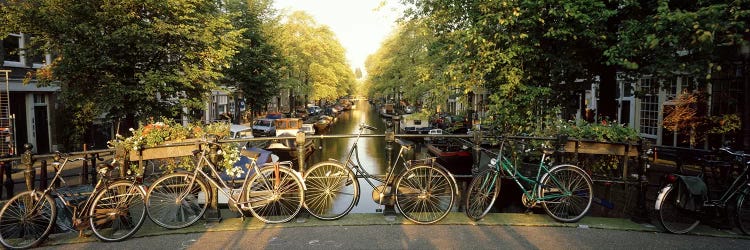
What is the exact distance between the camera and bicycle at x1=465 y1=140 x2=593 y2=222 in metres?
5.48

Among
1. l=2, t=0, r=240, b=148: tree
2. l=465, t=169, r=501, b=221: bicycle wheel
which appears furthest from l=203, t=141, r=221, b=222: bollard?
l=2, t=0, r=240, b=148: tree

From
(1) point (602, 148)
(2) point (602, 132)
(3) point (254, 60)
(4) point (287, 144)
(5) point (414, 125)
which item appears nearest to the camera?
(1) point (602, 148)

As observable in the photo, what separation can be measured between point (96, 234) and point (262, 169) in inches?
71.7

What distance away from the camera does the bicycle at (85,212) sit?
4.75 metres

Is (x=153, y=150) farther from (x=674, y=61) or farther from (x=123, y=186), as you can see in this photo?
(x=674, y=61)

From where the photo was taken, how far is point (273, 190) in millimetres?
5426

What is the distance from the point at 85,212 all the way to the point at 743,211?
717 cm

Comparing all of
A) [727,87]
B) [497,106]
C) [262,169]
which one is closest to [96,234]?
[262,169]

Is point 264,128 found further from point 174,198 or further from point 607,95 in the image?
point 174,198

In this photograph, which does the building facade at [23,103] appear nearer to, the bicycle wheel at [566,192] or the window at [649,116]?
the bicycle wheel at [566,192]

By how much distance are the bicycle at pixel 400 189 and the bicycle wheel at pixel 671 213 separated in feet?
7.49

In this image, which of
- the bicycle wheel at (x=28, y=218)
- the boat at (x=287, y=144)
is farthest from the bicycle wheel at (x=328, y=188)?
the boat at (x=287, y=144)

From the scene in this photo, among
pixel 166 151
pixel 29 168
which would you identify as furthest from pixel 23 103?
pixel 166 151

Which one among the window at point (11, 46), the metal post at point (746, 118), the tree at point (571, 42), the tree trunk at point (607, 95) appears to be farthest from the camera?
the window at point (11, 46)
